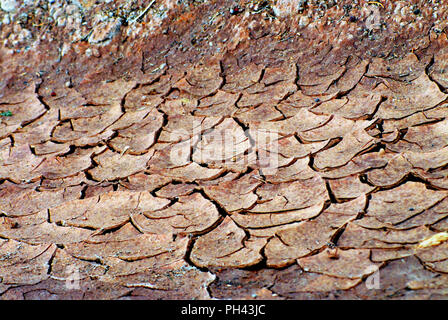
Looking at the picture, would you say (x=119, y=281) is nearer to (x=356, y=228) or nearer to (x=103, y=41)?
(x=356, y=228)

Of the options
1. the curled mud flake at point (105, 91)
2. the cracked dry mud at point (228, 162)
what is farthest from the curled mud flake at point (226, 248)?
the curled mud flake at point (105, 91)

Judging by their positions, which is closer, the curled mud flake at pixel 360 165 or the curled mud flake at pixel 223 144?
the curled mud flake at pixel 360 165

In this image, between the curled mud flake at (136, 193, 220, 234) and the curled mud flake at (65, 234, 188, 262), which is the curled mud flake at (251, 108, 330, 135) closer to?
the curled mud flake at (136, 193, 220, 234)

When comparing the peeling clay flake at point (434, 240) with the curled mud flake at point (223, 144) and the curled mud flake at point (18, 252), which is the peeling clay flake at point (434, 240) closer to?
the curled mud flake at point (223, 144)

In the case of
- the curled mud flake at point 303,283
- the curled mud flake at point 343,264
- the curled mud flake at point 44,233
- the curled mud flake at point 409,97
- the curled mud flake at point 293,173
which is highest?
the curled mud flake at point 409,97

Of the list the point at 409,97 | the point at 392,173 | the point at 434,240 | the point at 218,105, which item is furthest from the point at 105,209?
the point at 409,97

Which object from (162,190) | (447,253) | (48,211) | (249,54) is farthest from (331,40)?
(48,211)

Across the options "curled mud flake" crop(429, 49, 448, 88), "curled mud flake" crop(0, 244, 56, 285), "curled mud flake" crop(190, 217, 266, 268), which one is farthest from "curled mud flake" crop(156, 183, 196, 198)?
"curled mud flake" crop(429, 49, 448, 88)

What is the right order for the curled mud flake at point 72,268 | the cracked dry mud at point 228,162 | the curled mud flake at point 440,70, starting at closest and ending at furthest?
the cracked dry mud at point 228,162
the curled mud flake at point 72,268
the curled mud flake at point 440,70
